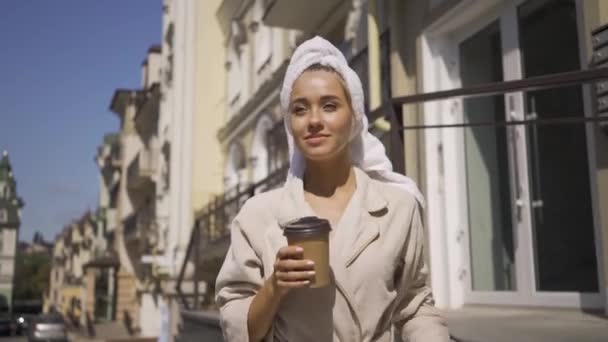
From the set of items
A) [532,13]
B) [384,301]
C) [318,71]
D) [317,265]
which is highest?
[532,13]

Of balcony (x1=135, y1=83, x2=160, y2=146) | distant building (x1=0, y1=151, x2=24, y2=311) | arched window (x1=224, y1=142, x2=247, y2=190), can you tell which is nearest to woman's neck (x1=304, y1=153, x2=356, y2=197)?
arched window (x1=224, y1=142, x2=247, y2=190)

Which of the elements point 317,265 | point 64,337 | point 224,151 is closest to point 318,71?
point 317,265

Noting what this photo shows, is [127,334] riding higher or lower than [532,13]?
lower

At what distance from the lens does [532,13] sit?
17.3 ft

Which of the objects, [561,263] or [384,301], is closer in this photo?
[384,301]

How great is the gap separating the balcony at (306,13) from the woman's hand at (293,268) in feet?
28.4

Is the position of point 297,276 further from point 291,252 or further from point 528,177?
point 528,177

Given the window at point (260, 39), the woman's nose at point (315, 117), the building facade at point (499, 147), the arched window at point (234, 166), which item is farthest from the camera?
the arched window at point (234, 166)

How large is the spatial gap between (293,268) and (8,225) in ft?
224

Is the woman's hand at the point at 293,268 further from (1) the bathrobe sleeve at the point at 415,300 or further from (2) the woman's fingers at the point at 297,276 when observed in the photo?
(1) the bathrobe sleeve at the point at 415,300

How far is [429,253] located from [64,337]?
23292 mm

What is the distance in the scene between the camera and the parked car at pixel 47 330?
82.2ft

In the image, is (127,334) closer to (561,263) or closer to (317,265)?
(561,263)

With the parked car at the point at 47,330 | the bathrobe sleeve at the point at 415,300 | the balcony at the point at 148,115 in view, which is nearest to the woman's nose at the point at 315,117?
the bathrobe sleeve at the point at 415,300
